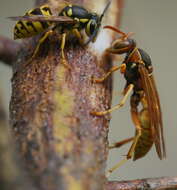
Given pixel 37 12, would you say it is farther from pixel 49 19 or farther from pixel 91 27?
pixel 91 27

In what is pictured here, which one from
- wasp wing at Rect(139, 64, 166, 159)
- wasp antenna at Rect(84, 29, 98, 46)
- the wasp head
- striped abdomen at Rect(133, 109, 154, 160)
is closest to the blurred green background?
striped abdomen at Rect(133, 109, 154, 160)

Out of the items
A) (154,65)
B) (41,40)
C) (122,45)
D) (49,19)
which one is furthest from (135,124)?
(154,65)

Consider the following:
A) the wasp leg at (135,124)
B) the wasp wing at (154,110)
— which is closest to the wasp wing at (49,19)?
the wasp wing at (154,110)

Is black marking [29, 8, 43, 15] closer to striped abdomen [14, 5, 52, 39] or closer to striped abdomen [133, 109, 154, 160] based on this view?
striped abdomen [14, 5, 52, 39]

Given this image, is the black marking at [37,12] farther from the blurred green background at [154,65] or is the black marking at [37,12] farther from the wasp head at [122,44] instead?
the blurred green background at [154,65]

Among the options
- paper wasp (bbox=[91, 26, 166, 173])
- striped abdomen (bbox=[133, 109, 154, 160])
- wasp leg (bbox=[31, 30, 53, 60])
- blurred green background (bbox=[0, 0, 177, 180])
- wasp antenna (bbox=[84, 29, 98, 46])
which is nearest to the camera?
wasp leg (bbox=[31, 30, 53, 60])
